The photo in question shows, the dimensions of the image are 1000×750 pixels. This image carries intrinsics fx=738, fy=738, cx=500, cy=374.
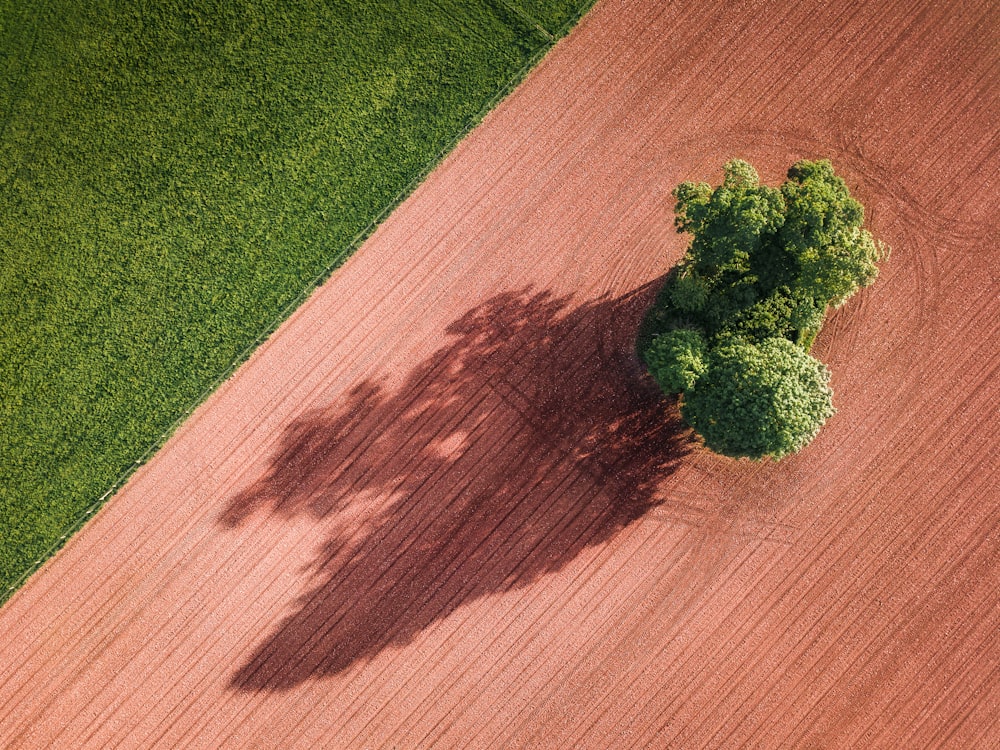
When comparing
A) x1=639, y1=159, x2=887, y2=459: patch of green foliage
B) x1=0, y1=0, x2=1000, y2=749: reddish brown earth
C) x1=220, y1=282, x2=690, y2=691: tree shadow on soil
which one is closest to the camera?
x1=639, y1=159, x2=887, y2=459: patch of green foliage

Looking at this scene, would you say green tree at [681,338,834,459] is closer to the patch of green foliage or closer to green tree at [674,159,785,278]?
the patch of green foliage

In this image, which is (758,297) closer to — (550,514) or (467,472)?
(550,514)

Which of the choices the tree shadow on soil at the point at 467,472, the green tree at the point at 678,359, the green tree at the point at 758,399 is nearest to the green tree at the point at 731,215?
the green tree at the point at 678,359

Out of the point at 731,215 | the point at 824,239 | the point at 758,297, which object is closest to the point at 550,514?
the point at 758,297

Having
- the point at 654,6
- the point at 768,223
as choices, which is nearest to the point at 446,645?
the point at 768,223

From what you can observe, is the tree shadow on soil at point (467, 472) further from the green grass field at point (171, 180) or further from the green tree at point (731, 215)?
the green grass field at point (171, 180)

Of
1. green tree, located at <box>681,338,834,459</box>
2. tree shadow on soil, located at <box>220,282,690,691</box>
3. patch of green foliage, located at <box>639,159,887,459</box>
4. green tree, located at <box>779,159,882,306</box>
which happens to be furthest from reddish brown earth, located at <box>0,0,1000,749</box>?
green tree, located at <box>779,159,882,306</box>
